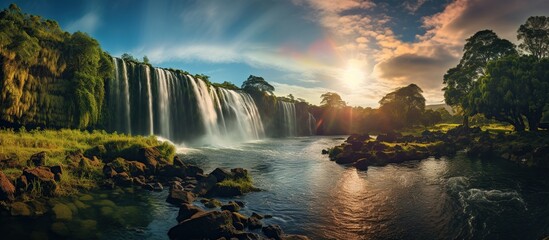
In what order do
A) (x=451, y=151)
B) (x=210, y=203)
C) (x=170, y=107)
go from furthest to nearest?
(x=170, y=107) → (x=451, y=151) → (x=210, y=203)

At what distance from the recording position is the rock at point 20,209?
13.4 m

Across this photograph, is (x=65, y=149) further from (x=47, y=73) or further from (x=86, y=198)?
(x=47, y=73)

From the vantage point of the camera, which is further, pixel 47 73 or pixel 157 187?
pixel 47 73

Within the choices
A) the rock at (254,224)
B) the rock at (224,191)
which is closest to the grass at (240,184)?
the rock at (224,191)

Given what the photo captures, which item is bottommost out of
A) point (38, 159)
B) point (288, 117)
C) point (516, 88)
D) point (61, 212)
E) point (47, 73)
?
point (61, 212)

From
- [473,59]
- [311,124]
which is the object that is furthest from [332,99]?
[473,59]

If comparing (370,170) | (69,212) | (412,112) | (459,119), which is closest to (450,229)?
(370,170)

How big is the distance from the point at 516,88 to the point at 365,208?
42151mm

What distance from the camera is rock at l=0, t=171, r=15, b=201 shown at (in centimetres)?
1423

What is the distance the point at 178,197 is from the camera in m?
17.2

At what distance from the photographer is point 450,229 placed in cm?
1443

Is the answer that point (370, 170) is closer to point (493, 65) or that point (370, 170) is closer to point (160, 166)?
point (160, 166)

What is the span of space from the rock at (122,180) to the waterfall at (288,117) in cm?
7412

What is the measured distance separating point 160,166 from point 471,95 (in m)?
53.6
